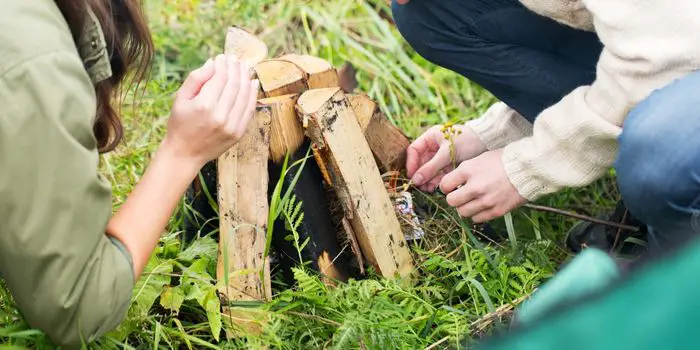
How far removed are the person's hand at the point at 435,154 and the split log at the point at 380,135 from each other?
26mm

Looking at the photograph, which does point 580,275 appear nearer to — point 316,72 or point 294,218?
point 294,218

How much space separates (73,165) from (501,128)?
115 centimetres

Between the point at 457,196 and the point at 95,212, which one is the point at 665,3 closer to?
the point at 457,196

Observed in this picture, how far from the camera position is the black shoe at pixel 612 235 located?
214 centimetres

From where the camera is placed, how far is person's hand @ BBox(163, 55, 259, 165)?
1626mm

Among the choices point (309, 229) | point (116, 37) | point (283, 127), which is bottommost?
point (309, 229)

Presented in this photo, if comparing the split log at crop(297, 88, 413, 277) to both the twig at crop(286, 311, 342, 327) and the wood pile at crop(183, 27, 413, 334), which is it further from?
the twig at crop(286, 311, 342, 327)

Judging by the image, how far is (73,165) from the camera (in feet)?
4.52

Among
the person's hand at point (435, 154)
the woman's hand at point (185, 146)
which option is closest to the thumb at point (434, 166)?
the person's hand at point (435, 154)

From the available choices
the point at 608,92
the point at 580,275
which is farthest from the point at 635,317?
the point at 608,92

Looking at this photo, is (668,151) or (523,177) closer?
(668,151)

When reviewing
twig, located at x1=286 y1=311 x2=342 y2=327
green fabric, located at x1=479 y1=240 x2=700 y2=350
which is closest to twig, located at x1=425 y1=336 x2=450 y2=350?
twig, located at x1=286 y1=311 x2=342 y2=327

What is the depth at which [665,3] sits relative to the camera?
1.53 metres

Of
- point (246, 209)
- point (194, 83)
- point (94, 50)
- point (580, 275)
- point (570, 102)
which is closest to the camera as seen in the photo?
point (580, 275)
